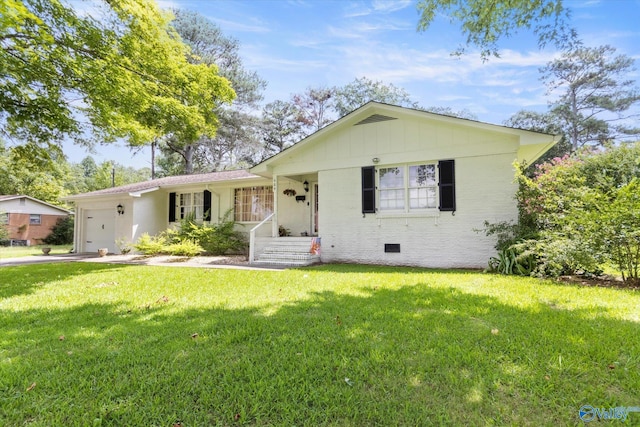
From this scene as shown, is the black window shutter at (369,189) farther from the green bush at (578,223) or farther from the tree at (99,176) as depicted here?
the tree at (99,176)

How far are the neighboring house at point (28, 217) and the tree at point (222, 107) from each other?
1138 centimetres

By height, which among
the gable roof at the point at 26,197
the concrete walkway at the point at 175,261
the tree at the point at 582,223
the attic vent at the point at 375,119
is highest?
the attic vent at the point at 375,119

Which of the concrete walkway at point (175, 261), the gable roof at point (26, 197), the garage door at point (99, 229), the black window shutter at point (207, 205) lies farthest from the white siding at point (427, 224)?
the gable roof at point (26, 197)

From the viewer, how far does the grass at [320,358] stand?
2.04 m

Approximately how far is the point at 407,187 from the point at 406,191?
0.12m

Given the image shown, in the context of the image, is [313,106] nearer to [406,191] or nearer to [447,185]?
[406,191]

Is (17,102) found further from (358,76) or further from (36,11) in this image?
(358,76)

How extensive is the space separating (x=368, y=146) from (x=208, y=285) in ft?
20.9

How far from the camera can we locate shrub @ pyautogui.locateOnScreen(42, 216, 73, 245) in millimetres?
25797

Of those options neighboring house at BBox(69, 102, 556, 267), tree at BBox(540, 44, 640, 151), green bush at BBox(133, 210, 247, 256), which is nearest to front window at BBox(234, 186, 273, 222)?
green bush at BBox(133, 210, 247, 256)

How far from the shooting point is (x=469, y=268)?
8.44 meters

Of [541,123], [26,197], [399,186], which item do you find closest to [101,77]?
[399,186]

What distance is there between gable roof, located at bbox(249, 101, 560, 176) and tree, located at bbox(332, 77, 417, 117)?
1972 cm

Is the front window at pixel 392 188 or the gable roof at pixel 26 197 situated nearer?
the front window at pixel 392 188
